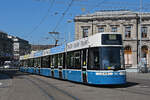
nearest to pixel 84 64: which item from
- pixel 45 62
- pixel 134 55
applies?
pixel 45 62

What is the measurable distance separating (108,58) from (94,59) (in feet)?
2.95

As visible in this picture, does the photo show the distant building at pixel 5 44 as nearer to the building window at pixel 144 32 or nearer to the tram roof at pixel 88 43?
the building window at pixel 144 32

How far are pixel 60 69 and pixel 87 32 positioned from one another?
129ft

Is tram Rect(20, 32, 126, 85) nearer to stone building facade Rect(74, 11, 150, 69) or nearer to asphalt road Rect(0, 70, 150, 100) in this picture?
asphalt road Rect(0, 70, 150, 100)

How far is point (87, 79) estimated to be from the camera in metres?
17.1

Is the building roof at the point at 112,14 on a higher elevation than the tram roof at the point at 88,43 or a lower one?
higher

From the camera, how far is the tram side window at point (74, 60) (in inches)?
742

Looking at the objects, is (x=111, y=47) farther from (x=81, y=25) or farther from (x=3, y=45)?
(x=3, y=45)

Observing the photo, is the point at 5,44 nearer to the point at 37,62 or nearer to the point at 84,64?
the point at 37,62

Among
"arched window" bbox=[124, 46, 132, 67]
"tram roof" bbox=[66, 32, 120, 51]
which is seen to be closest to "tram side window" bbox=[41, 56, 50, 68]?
"tram roof" bbox=[66, 32, 120, 51]

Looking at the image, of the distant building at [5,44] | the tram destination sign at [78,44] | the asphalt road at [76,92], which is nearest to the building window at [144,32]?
the tram destination sign at [78,44]

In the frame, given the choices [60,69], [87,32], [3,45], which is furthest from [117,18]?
[3,45]

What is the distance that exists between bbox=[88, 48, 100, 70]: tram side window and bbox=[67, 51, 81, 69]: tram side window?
1.86 m

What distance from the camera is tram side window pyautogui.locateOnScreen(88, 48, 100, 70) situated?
16297mm
